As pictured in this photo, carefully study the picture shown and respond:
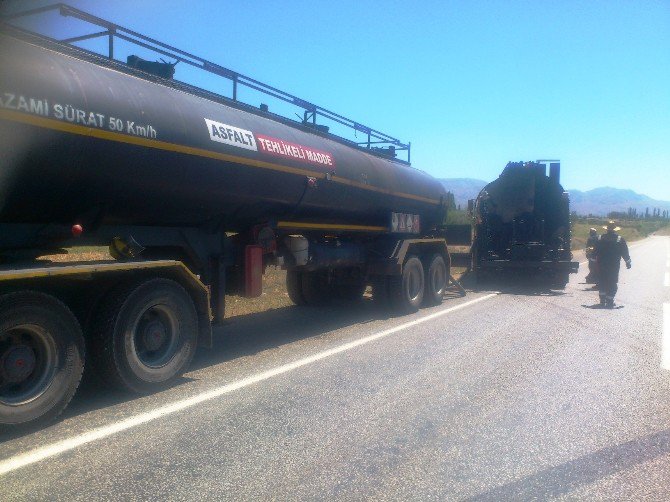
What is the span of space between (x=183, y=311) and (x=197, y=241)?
1.20 metres

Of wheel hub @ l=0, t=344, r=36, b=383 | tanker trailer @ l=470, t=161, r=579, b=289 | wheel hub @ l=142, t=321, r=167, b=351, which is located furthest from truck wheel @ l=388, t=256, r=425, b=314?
wheel hub @ l=0, t=344, r=36, b=383

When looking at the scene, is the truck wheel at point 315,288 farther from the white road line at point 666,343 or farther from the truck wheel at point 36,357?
the truck wheel at point 36,357

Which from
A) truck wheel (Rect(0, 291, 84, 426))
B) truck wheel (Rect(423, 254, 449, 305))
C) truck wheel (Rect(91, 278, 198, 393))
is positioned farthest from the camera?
truck wheel (Rect(423, 254, 449, 305))

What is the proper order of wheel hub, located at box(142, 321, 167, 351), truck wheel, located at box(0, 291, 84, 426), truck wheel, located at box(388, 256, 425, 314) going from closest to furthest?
truck wheel, located at box(0, 291, 84, 426) < wheel hub, located at box(142, 321, 167, 351) < truck wheel, located at box(388, 256, 425, 314)

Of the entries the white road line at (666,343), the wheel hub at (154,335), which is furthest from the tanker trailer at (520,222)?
the wheel hub at (154,335)

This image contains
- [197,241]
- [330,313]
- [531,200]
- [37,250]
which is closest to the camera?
[37,250]

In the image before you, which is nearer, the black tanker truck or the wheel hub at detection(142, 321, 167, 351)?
the black tanker truck

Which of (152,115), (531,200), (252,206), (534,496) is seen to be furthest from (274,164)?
(531,200)

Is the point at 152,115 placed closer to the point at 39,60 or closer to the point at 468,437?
the point at 39,60

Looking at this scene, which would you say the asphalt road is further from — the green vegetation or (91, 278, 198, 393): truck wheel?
the green vegetation

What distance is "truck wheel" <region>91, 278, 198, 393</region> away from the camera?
17.4 feet

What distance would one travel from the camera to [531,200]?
55.0 ft

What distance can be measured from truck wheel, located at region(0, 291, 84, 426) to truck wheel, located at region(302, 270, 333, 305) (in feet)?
22.8

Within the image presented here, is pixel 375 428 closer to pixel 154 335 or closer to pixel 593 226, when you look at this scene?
pixel 154 335
